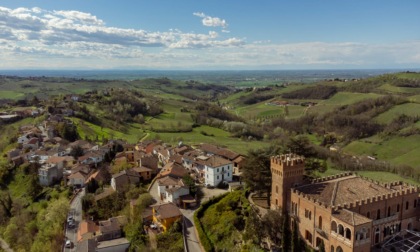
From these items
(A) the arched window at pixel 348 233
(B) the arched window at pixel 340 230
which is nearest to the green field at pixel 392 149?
(B) the arched window at pixel 340 230

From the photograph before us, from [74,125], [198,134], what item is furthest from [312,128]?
[74,125]

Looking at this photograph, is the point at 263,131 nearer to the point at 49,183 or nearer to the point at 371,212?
the point at 49,183

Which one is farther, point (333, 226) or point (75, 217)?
point (75, 217)

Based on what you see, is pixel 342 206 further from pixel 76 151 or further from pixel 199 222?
pixel 76 151

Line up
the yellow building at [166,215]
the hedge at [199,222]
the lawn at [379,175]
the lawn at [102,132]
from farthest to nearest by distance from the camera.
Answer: the lawn at [102,132] → the lawn at [379,175] → the yellow building at [166,215] → the hedge at [199,222]

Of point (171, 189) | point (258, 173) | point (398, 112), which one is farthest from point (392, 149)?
point (171, 189)

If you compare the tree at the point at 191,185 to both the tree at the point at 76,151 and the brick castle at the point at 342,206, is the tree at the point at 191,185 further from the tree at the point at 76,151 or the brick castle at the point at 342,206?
the tree at the point at 76,151

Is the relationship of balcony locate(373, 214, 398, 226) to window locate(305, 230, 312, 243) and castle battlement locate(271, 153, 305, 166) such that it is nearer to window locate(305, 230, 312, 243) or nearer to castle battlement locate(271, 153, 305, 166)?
window locate(305, 230, 312, 243)
